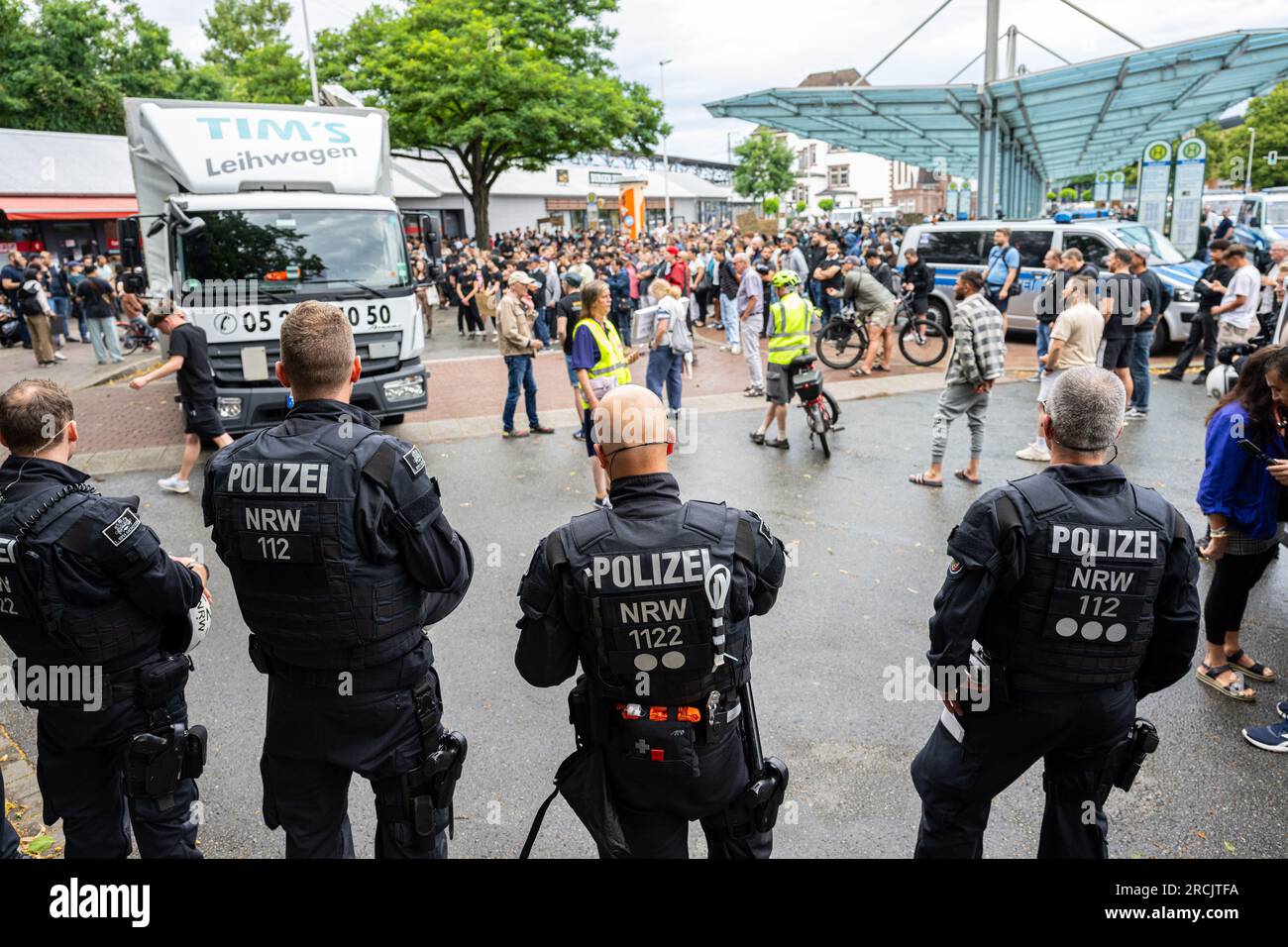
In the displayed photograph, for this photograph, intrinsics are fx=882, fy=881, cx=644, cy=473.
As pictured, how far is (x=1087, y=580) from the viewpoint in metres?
2.60

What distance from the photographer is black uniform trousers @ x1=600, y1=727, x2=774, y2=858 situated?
2490 mm

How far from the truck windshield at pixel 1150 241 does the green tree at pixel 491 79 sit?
16.1m

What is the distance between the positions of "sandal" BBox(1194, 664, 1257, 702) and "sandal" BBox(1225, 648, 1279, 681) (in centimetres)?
4

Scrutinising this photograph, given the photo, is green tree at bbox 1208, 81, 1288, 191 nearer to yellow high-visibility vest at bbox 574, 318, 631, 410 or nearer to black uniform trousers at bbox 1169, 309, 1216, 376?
black uniform trousers at bbox 1169, 309, 1216, 376

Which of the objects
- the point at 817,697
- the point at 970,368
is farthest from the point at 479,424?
the point at 817,697

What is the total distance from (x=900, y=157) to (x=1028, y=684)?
30917 millimetres

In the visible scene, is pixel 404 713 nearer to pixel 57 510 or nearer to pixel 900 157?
pixel 57 510

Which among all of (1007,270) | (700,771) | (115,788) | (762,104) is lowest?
(115,788)

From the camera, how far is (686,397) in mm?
12016

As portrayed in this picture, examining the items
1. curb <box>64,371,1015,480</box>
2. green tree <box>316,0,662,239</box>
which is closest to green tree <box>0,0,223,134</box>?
green tree <box>316,0,662,239</box>

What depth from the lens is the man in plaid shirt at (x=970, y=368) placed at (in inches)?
298

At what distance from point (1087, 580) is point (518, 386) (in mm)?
7790

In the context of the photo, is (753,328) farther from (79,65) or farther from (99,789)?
(79,65)
